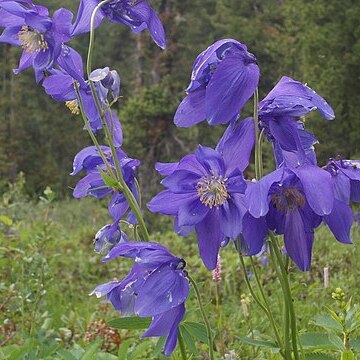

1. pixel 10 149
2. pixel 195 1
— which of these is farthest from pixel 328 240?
pixel 10 149

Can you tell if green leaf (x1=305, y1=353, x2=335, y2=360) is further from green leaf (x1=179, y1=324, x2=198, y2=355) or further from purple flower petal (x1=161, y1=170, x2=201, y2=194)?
purple flower petal (x1=161, y1=170, x2=201, y2=194)

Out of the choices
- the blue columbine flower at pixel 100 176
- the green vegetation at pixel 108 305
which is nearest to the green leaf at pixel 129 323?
the green vegetation at pixel 108 305

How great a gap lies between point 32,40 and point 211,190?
482mm

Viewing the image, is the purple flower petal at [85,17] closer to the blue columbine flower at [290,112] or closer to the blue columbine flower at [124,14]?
the blue columbine flower at [124,14]

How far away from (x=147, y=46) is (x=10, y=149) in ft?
50.3

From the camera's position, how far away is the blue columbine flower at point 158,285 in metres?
1.20

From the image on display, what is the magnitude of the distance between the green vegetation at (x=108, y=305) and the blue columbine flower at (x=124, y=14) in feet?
1.91

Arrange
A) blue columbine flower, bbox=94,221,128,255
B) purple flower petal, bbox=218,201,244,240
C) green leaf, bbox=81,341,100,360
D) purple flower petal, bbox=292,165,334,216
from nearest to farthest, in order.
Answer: purple flower petal, bbox=292,165,334,216, purple flower petal, bbox=218,201,244,240, blue columbine flower, bbox=94,221,128,255, green leaf, bbox=81,341,100,360

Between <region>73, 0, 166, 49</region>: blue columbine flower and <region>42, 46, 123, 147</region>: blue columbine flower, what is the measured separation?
0.29 ft

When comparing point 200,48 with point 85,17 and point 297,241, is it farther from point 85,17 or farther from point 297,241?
point 297,241

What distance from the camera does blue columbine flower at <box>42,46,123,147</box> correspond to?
1413 millimetres

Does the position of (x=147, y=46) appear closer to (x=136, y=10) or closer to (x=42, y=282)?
(x=42, y=282)

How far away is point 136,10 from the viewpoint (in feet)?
4.50

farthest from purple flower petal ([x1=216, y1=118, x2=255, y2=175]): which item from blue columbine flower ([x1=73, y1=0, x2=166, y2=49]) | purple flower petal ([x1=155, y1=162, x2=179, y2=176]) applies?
blue columbine flower ([x1=73, y1=0, x2=166, y2=49])
